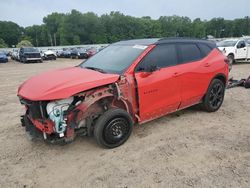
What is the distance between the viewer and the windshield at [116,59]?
413 centimetres

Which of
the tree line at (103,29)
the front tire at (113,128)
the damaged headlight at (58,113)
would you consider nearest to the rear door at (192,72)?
the front tire at (113,128)

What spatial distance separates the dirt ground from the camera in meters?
3.12

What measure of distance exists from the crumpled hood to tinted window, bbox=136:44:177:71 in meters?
0.66

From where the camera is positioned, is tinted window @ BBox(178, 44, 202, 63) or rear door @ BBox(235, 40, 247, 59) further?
rear door @ BBox(235, 40, 247, 59)

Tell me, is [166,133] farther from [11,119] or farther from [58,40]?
[58,40]

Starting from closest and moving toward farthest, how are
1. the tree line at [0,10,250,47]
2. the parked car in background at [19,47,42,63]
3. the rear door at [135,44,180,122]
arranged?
the rear door at [135,44,180,122], the parked car in background at [19,47,42,63], the tree line at [0,10,250,47]

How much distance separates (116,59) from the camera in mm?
4418

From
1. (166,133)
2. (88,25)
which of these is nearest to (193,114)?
(166,133)

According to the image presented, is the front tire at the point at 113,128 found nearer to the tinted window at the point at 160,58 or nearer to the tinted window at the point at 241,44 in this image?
the tinted window at the point at 160,58

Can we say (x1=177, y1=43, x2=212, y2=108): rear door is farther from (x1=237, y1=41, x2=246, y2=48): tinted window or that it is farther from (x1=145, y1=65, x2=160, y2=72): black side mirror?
(x1=237, y1=41, x2=246, y2=48): tinted window

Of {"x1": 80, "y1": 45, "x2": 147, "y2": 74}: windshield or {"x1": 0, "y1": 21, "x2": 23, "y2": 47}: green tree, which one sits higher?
{"x1": 0, "y1": 21, "x2": 23, "y2": 47}: green tree

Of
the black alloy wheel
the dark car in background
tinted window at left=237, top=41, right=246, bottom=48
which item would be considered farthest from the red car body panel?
the dark car in background

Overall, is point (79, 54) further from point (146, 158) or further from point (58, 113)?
point (146, 158)

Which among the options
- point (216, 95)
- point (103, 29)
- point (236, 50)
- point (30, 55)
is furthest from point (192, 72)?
point (103, 29)
